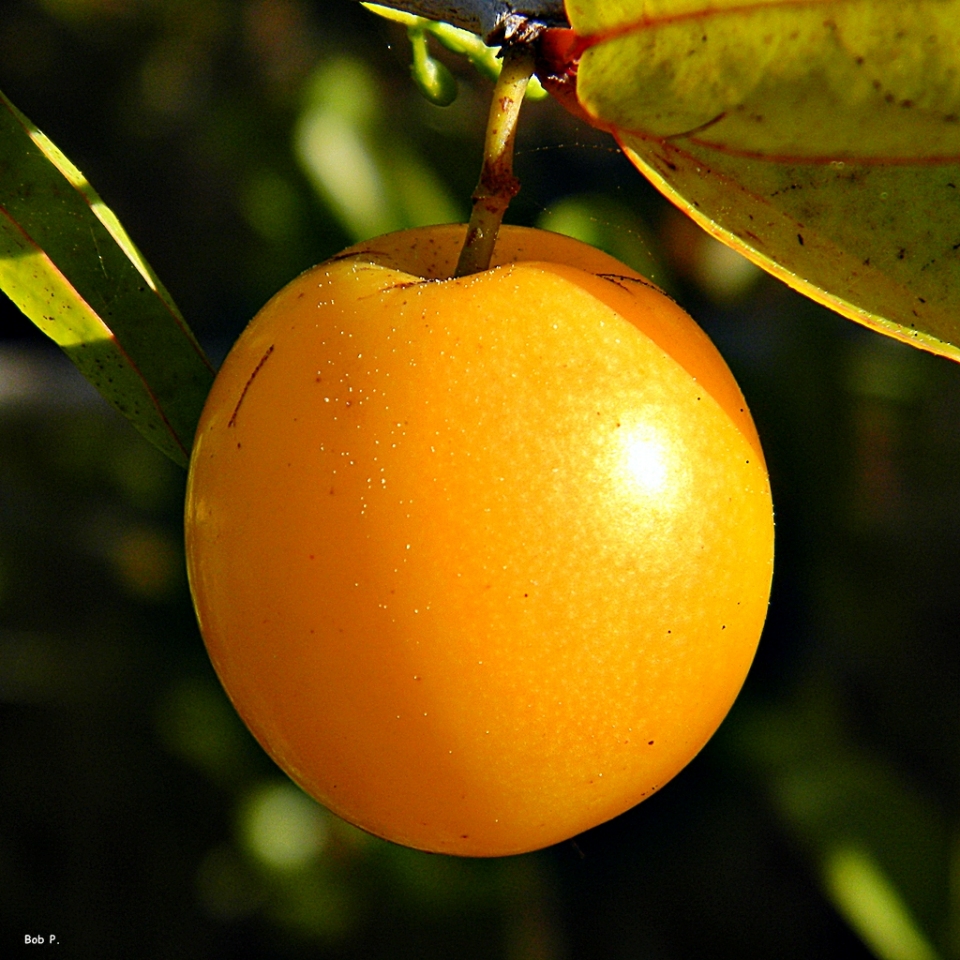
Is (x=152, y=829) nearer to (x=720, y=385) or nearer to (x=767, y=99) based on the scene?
(x=720, y=385)

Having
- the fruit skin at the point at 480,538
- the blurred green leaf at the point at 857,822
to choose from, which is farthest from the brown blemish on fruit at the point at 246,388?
the blurred green leaf at the point at 857,822

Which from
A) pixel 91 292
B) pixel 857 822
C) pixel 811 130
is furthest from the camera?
pixel 857 822

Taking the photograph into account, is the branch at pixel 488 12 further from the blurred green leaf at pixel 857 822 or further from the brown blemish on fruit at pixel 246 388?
the blurred green leaf at pixel 857 822

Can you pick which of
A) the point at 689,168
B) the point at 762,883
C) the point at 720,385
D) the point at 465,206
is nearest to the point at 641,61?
the point at 689,168

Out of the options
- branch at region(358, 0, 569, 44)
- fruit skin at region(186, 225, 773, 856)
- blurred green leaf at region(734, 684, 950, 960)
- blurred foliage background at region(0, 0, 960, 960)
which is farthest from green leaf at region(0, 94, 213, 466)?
blurred green leaf at region(734, 684, 950, 960)

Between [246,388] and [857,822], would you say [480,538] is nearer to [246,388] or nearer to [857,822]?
[246,388]

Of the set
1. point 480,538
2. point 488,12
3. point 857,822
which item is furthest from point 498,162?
point 857,822

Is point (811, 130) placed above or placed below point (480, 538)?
above
